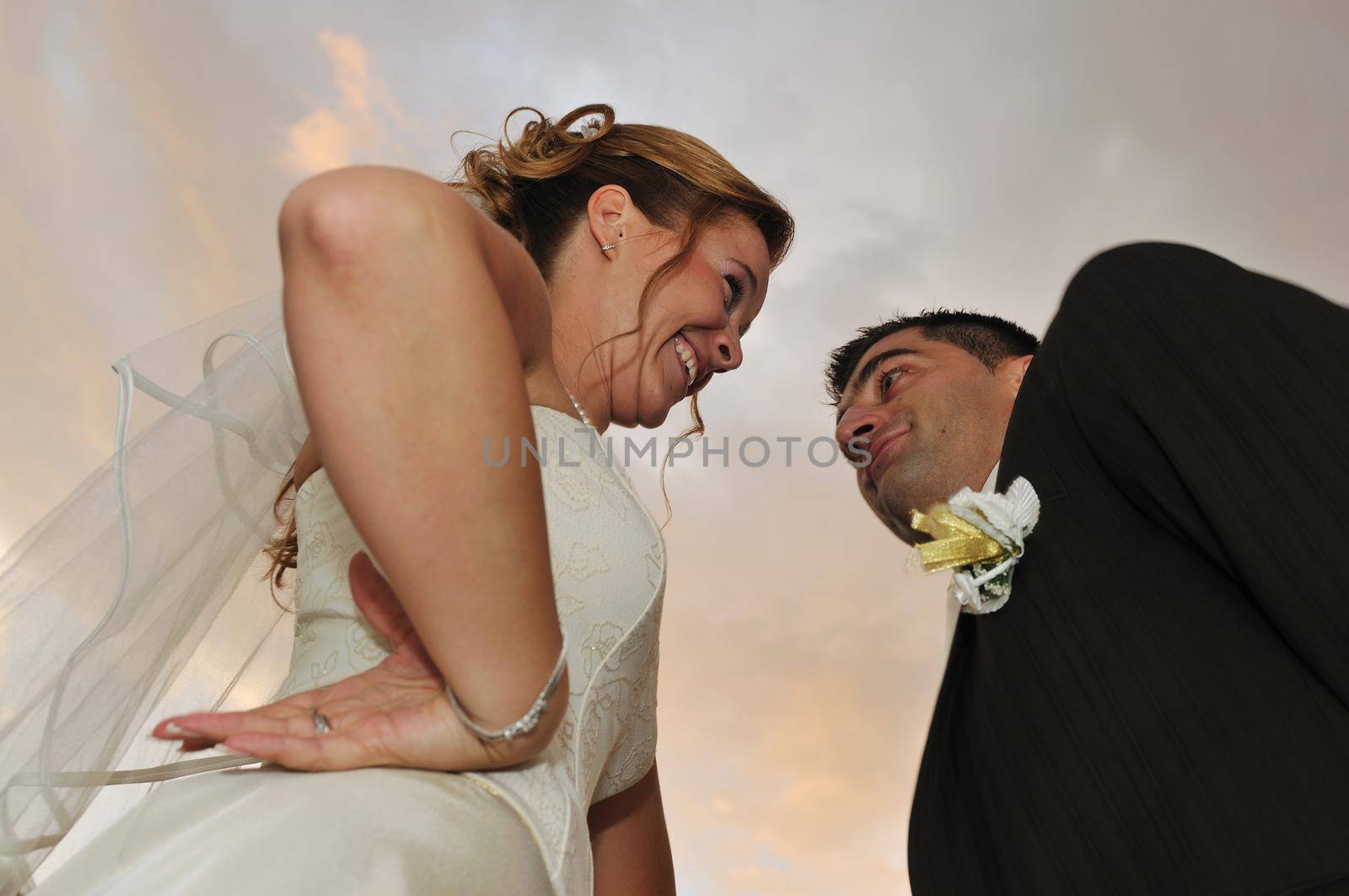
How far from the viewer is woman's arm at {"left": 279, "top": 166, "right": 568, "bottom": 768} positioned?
2.73 feet

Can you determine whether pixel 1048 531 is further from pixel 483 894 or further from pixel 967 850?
pixel 483 894

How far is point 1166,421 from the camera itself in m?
1.37

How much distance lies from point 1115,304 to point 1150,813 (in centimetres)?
79

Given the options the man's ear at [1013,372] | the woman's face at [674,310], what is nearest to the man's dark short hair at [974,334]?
the man's ear at [1013,372]

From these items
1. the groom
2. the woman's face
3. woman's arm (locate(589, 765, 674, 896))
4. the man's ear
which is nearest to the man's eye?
the man's ear

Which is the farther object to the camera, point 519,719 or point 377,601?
point 377,601

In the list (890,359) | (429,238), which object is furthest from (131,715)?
(890,359)

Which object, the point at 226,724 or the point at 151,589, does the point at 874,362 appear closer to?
the point at 151,589

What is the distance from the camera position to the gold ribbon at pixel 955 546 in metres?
1.56

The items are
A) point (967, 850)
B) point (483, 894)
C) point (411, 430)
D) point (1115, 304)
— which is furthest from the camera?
point (967, 850)

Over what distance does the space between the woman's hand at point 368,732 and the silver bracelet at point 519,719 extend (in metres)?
0.01

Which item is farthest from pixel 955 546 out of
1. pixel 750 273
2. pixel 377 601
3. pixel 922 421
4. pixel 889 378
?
pixel 889 378

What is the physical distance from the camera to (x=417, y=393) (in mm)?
832

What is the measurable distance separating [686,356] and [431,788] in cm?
123
